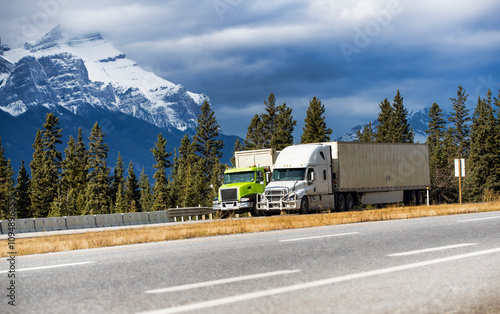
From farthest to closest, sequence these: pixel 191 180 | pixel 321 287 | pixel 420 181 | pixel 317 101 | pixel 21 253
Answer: pixel 191 180 < pixel 317 101 < pixel 420 181 < pixel 21 253 < pixel 321 287

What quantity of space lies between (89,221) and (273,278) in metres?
30.9

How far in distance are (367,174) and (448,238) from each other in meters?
24.3

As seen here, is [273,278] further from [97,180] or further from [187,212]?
[97,180]

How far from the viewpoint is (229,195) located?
34500 millimetres

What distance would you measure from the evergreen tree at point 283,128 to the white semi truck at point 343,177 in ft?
189

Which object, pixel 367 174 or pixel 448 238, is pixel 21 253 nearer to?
pixel 448 238

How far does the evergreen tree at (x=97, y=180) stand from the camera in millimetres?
97144

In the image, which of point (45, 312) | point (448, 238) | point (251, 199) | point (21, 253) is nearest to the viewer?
point (45, 312)

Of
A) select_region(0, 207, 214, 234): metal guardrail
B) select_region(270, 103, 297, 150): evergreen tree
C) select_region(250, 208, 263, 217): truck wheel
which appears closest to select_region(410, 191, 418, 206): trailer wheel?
select_region(250, 208, 263, 217): truck wheel

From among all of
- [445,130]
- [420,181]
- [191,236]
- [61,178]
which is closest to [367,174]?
[420,181]

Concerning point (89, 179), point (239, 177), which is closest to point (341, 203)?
point (239, 177)

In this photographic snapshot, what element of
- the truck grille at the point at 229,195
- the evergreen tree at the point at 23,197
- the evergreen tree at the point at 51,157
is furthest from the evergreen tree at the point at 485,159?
the evergreen tree at the point at 23,197

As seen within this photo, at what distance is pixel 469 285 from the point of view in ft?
21.8

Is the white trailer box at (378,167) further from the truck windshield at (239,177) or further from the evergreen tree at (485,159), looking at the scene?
the evergreen tree at (485,159)
